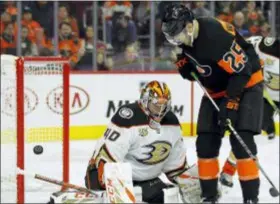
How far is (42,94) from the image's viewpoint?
475cm

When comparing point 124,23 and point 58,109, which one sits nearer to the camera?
point 58,109

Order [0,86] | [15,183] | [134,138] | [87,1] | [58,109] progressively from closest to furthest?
1. [134,138]
2. [15,183]
3. [0,86]
4. [58,109]
5. [87,1]

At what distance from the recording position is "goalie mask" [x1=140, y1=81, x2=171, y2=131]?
3045mm

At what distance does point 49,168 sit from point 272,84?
5.56 ft

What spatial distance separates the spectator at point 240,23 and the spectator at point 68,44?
159cm

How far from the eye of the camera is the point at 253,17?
7414 millimetres

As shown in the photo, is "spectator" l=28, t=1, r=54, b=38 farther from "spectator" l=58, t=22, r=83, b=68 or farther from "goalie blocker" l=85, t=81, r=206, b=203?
"goalie blocker" l=85, t=81, r=206, b=203

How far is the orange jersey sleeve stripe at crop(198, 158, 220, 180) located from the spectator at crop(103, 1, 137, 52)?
11.7 ft

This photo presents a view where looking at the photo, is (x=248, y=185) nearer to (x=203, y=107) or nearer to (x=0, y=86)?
(x=203, y=107)

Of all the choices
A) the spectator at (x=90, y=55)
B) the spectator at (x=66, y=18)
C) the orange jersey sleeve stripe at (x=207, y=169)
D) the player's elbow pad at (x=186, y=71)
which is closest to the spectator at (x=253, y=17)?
the spectator at (x=90, y=55)

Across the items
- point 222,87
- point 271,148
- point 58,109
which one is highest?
point 222,87

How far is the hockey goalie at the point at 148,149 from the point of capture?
3018 mm

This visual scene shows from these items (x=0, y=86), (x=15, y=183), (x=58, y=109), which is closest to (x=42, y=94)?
(x=58, y=109)

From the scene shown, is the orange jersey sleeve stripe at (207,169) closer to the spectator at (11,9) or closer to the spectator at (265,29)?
the spectator at (11,9)
